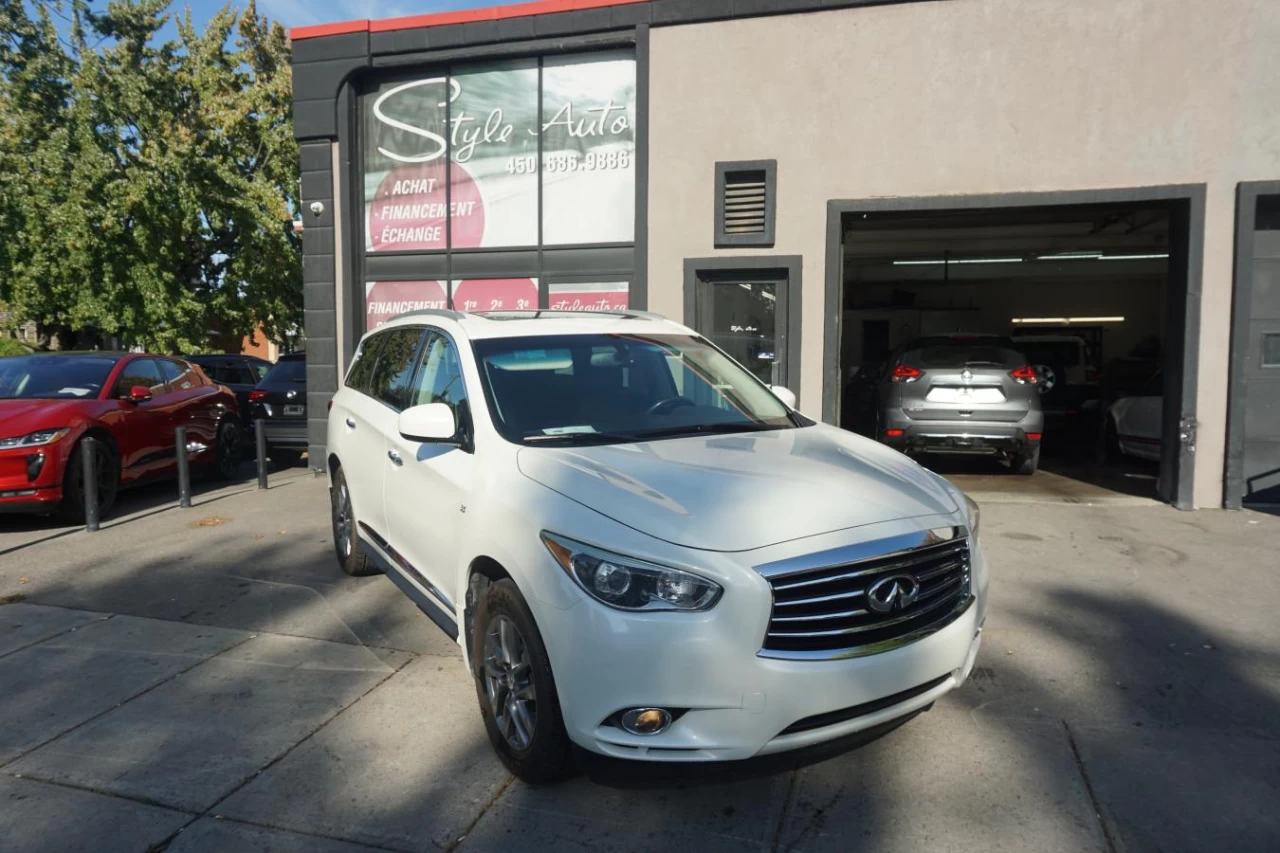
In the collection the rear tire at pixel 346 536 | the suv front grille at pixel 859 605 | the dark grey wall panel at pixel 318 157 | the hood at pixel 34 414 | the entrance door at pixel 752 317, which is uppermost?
the dark grey wall panel at pixel 318 157

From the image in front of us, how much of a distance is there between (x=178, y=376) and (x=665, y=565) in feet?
29.6

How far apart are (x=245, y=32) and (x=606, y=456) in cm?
2808

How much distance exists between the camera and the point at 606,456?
137 inches

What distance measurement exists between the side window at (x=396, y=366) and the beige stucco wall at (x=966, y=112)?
13.8 feet

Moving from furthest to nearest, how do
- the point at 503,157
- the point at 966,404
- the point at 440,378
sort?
the point at 503,157, the point at 966,404, the point at 440,378

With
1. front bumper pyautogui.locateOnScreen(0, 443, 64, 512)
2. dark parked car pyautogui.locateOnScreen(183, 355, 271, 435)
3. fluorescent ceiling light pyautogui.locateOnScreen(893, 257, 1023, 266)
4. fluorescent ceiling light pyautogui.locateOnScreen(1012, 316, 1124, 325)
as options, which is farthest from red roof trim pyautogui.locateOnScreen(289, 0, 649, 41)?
fluorescent ceiling light pyautogui.locateOnScreen(1012, 316, 1124, 325)

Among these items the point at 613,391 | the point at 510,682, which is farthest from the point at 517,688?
the point at 613,391

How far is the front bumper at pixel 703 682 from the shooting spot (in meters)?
2.73

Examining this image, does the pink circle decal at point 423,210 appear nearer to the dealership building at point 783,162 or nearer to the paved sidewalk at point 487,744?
the dealership building at point 783,162

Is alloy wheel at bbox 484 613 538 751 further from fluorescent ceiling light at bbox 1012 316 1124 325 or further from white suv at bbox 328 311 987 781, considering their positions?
fluorescent ceiling light at bbox 1012 316 1124 325

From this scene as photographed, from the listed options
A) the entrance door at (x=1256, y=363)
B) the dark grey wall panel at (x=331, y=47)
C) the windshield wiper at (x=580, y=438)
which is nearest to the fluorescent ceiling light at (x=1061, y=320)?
the entrance door at (x=1256, y=363)

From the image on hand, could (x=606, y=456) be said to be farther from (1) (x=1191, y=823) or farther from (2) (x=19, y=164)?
(2) (x=19, y=164)

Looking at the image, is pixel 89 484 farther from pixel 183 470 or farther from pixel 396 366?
pixel 396 366

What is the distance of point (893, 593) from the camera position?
2.96m
